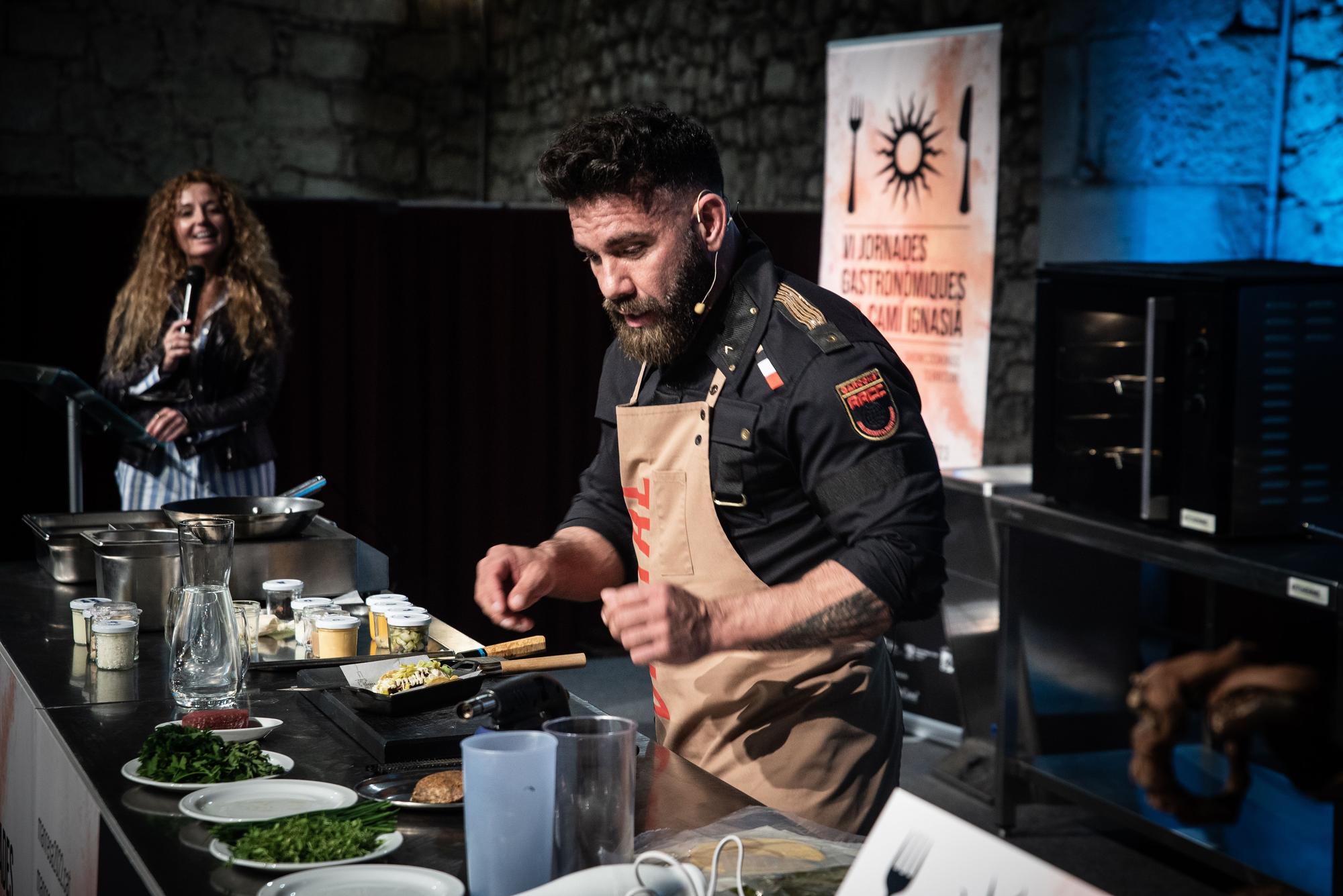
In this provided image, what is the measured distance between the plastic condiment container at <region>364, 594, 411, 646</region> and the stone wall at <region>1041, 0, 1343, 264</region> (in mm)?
2775

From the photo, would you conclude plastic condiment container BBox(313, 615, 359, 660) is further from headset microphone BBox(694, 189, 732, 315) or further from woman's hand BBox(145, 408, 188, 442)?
woman's hand BBox(145, 408, 188, 442)

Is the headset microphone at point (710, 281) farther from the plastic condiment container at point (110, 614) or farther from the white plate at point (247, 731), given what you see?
the plastic condiment container at point (110, 614)

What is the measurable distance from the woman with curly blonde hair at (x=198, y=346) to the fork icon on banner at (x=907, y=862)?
3497 millimetres

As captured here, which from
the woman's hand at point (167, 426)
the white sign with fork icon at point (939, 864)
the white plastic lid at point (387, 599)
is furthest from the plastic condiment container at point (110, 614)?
the woman's hand at point (167, 426)

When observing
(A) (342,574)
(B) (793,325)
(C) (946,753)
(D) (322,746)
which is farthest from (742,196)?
(D) (322,746)

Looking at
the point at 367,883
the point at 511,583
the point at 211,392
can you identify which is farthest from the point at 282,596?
the point at 211,392

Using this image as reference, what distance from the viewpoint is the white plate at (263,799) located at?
157cm

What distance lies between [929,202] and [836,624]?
341cm

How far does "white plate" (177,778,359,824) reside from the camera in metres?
1.57

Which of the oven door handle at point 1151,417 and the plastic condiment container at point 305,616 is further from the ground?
the oven door handle at point 1151,417

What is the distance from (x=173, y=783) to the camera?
5.43 feet

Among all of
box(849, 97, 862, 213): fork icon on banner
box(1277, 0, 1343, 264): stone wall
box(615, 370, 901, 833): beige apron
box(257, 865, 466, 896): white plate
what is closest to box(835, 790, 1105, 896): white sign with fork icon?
box(257, 865, 466, 896): white plate

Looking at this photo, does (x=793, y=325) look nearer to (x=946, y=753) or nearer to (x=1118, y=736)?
(x=1118, y=736)

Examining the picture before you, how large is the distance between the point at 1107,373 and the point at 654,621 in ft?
7.73
